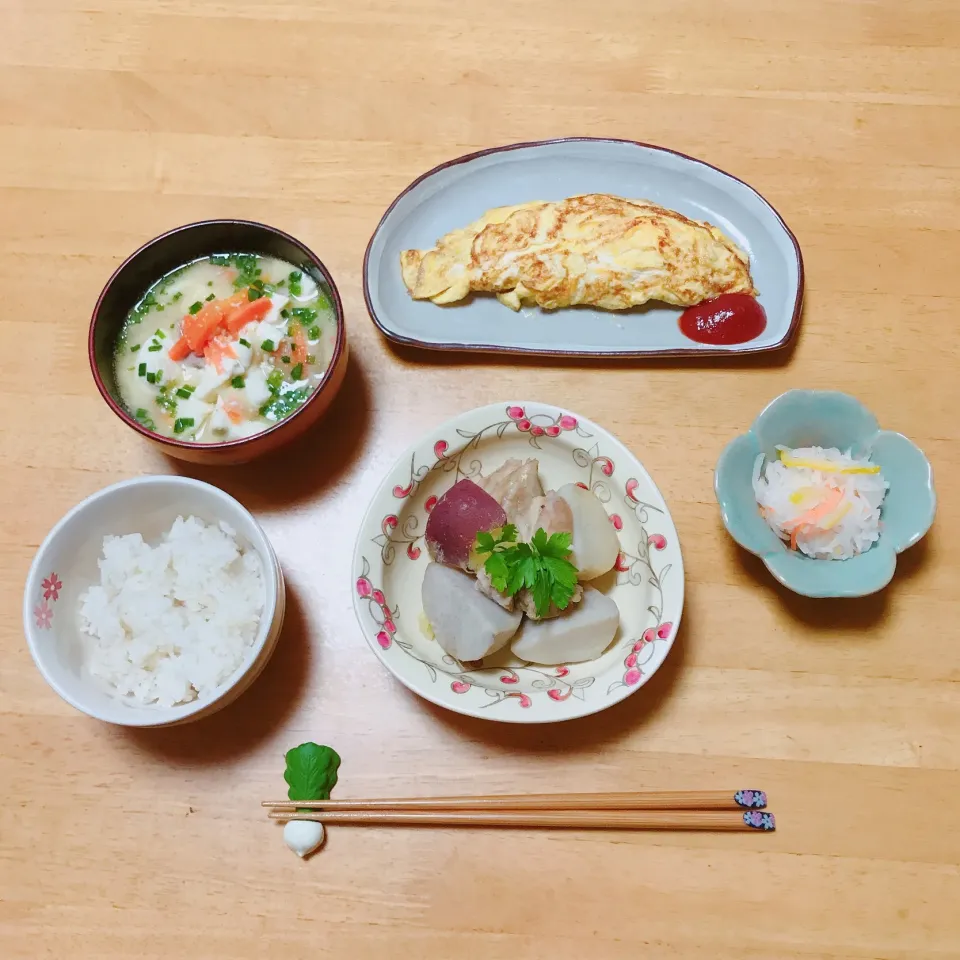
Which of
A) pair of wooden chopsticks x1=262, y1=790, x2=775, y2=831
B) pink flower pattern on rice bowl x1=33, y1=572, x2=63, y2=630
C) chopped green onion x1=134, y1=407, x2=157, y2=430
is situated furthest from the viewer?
chopped green onion x1=134, y1=407, x2=157, y2=430

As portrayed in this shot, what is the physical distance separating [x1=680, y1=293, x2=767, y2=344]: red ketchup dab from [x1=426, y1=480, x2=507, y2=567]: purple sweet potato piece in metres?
0.71

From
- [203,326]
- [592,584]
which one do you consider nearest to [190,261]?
[203,326]

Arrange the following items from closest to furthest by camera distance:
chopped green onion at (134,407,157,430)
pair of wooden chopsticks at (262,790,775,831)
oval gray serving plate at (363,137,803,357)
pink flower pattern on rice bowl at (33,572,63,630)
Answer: pink flower pattern on rice bowl at (33,572,63,630) < pair of wooden chopsticks at (262,790,775,831) < chopped green onion at (134,407,157,430) < oval gray serving plate at (363,137,803,357)

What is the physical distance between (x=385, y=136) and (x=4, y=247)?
1.00 metres

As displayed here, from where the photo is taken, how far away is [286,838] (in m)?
1.68

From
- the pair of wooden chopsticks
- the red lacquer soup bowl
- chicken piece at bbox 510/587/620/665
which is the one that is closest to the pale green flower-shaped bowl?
chicken piece at bbox 510/587/620/665

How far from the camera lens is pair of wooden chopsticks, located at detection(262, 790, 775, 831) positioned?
1671mm

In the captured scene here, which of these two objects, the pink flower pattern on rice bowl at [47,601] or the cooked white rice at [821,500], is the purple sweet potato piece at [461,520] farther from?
the pink flower pattern on rice bowl at [47,601]

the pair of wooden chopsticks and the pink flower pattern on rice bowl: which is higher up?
the pink flower pattern on rice bowl

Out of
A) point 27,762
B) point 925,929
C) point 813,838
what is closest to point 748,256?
point 813,838

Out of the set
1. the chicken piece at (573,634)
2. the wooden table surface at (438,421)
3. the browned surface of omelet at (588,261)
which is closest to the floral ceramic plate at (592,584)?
the chicken piece at (573,634)

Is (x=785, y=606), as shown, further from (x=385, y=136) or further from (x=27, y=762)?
(x=27, y=762)

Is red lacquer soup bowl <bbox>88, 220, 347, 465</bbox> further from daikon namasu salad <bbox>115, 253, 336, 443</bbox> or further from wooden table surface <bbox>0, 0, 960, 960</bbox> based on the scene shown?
wooden table surface <bbox>0, 0, 960, 960</bbox>

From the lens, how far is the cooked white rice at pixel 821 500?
5.71ft
